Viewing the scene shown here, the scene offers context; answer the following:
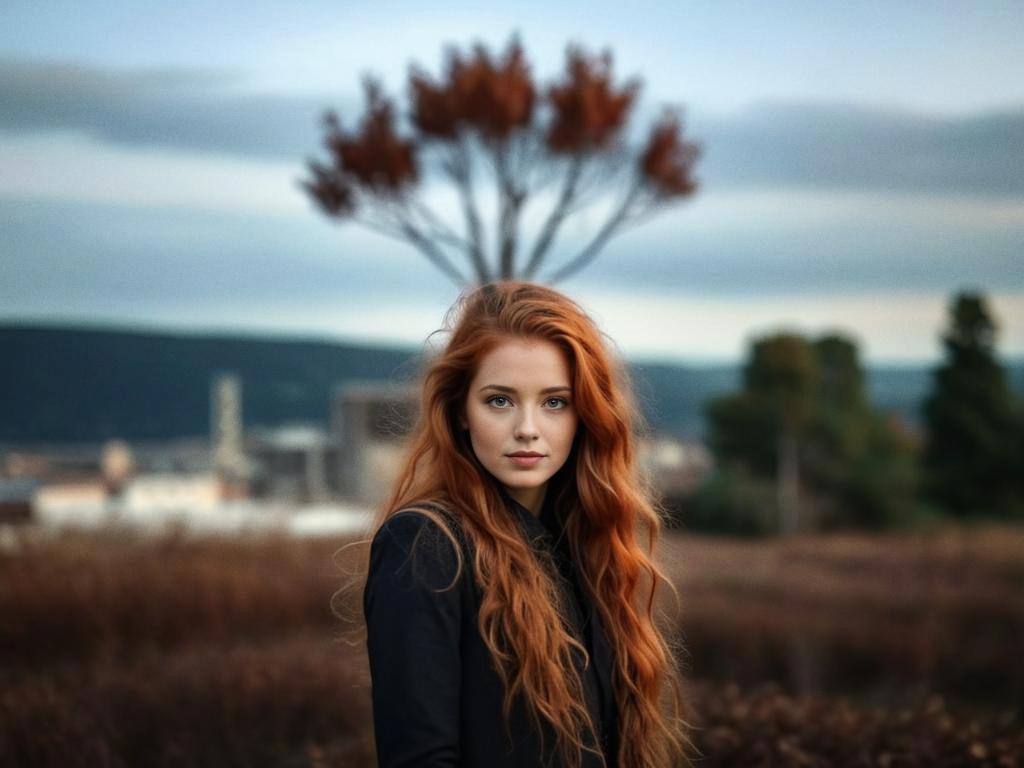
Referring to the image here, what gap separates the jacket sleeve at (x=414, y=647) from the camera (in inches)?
70.9

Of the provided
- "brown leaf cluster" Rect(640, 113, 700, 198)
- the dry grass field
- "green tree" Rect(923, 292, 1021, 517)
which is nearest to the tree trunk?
"green tree" Rect(923, 292, 1021, 517)

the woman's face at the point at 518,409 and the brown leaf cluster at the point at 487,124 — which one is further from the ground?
the brown leaf cluster at the point at 487,124

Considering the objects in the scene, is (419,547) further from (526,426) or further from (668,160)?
(668,160)

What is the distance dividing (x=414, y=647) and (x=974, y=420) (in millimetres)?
23625

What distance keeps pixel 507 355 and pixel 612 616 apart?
22.5 inches

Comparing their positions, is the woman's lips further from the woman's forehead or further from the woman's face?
the woman's forehead

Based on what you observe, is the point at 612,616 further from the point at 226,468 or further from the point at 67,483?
the point at 226,468

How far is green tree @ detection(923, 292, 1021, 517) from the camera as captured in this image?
76.2ft

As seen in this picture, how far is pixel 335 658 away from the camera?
6309 millimetres

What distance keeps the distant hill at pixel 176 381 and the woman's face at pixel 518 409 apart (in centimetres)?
2003

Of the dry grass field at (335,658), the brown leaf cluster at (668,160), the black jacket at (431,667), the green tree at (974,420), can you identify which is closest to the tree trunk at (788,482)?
the green tree at (974,420)

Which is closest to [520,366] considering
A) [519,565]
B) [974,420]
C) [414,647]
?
[519,565]

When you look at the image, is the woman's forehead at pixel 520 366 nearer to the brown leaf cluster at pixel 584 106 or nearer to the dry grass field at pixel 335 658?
the dry grass field at pixel 335 658

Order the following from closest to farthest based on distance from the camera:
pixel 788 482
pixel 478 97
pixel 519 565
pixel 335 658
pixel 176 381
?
1. pixel 519 565
2. pixel 335 658
3. pixel 478 97
4. pixel 788 482
5. pixel 176 381
